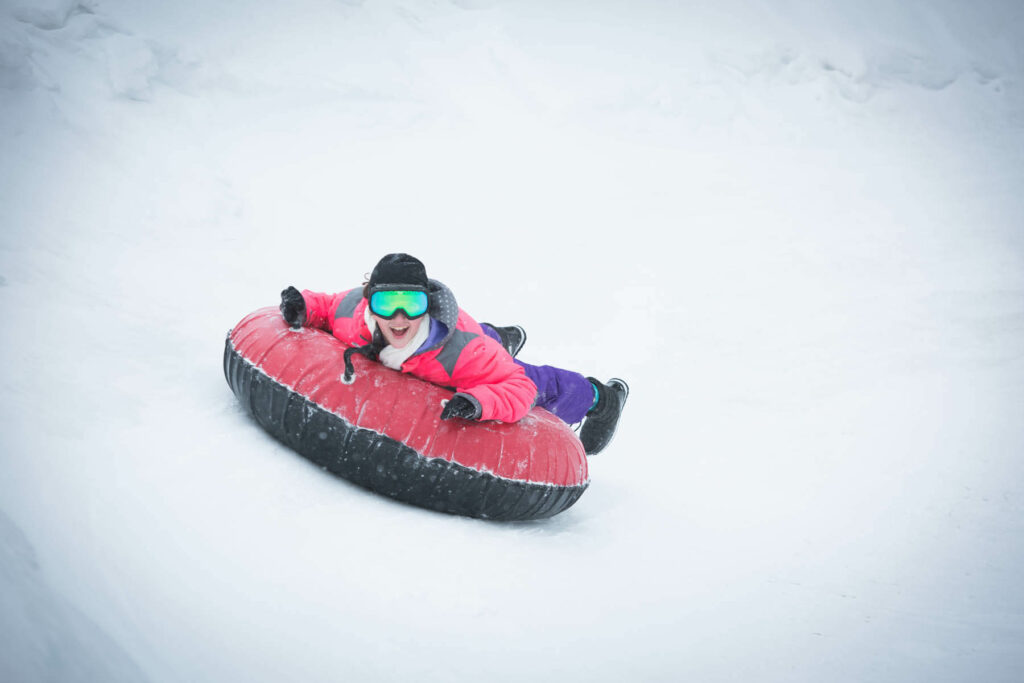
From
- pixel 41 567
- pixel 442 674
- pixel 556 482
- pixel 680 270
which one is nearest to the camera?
pixel 41 567

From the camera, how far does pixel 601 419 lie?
3.13 m

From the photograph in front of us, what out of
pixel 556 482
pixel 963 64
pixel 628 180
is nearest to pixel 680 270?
pixel 628 180

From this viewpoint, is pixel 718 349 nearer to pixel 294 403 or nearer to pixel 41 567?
pixel 294 403

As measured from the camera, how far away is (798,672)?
180 cm

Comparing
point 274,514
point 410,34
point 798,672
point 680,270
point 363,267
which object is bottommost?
point 274,514

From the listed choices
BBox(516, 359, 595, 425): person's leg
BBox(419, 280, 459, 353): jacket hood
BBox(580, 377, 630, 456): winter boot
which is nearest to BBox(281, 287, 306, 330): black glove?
BBox(419, 280, 459, 353): jacket hood

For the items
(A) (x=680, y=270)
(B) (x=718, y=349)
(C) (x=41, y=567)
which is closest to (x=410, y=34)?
(A) (x=680, y=270)

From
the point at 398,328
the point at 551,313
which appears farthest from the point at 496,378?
the point at 551,313

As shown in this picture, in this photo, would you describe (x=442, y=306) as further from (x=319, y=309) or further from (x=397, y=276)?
(x=319, y=309)

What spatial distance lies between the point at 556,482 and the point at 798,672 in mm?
1008

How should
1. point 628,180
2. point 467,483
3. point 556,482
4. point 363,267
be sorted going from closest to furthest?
point 467,483 → point 556,482 → point 363,267 → point 628,180

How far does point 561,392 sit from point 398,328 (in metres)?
1.00

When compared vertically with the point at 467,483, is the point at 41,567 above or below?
below

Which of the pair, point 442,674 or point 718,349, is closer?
Result: point 442,674
